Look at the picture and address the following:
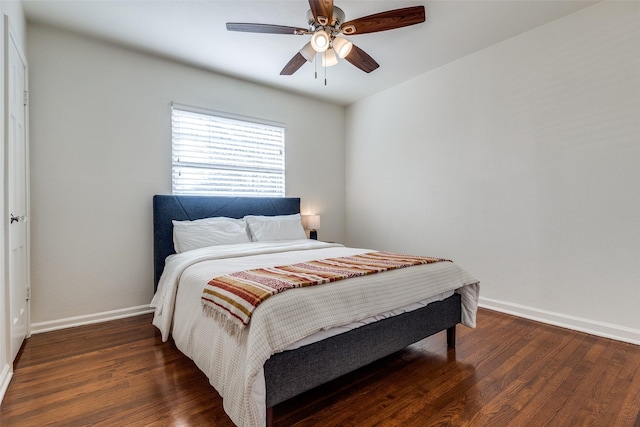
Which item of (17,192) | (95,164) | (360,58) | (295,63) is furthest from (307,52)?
(17,192)

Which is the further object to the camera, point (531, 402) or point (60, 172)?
point (60, 172)

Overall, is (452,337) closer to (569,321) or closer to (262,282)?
(569,321)

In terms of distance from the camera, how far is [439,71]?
371 centimetres

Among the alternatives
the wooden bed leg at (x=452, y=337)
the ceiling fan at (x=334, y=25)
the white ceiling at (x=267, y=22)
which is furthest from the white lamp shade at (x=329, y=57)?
the wooden bed leg at (x=452, y=337)

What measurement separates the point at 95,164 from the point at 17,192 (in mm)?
812

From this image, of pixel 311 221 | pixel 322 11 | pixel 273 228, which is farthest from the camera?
pixel 311 221

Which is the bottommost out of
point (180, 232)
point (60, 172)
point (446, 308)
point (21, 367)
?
point (21, 367)

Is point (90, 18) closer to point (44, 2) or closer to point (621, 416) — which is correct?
point (44, 2)

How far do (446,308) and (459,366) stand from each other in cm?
39

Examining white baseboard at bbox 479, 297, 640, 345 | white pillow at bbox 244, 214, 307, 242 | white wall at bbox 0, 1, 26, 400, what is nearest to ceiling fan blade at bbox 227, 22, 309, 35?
white wall at bbox 0, 1, 26, 400

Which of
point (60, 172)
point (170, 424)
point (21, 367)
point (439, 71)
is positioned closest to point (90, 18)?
point (60, 172)

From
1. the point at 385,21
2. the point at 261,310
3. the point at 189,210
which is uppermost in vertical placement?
the point at 385,21

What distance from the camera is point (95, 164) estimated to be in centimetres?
299

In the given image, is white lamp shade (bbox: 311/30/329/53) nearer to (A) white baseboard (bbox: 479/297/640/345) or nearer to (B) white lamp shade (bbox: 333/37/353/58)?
(B) white lamp shade (bbox: 333/37/353/58)
